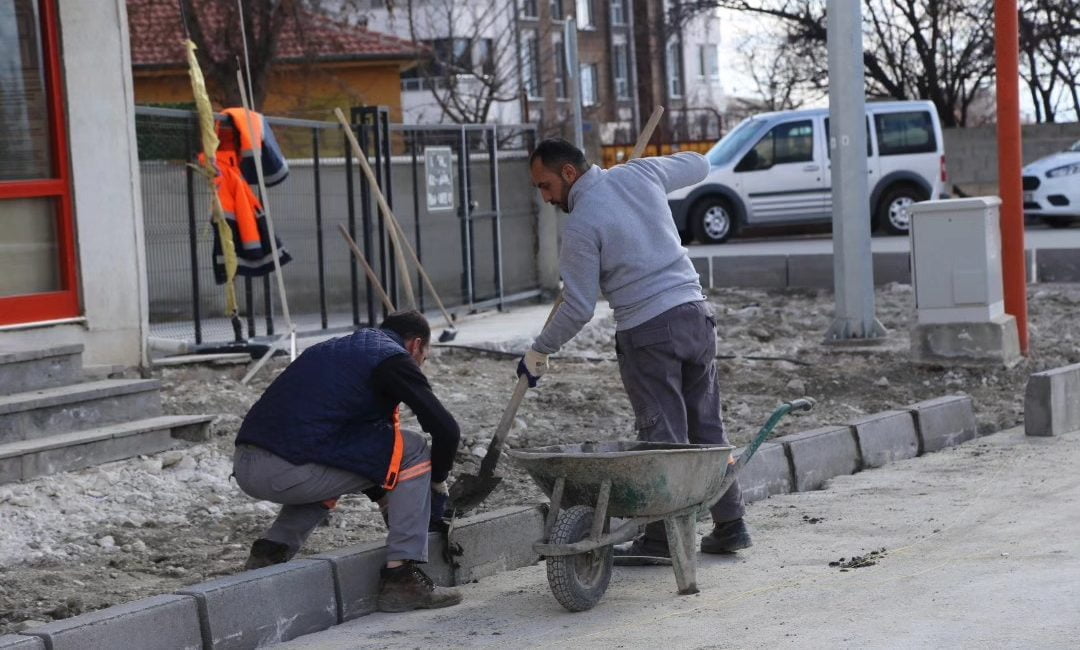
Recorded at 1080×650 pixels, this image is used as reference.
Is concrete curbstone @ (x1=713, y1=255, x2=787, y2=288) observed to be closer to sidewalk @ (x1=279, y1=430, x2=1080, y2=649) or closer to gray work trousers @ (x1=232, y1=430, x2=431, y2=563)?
sidewalk @ (x1=279, y1=430, x2=1080, y2=649)

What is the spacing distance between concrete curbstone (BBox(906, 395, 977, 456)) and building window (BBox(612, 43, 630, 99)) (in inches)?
1847

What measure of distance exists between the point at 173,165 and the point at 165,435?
3.58 meters

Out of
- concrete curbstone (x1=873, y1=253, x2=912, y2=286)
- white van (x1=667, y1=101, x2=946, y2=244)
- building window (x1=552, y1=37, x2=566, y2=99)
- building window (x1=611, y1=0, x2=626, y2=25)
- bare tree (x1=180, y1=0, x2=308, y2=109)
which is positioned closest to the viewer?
concrete curbstone (x1=873, y1=253, x2=912, y2=286)

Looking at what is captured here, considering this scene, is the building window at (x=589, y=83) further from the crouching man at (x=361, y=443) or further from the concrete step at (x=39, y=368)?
the crouching man at (x=361, y=443)

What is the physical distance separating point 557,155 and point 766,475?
8.26 feet

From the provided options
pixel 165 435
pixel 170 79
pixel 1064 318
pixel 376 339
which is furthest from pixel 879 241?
pixel 376 339

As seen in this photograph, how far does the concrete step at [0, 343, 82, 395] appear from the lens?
821cm

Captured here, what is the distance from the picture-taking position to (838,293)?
12.7 m

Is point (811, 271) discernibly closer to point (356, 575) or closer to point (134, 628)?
point (356, 575)

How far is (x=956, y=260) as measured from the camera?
11.1 metres

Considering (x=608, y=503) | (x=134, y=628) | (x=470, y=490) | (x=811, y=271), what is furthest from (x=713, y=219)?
(x=134, y=628)

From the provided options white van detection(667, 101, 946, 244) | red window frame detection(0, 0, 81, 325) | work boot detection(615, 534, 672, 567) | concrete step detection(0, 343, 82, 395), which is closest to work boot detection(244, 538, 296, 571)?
work boot detection(615, 534, 672, 567)

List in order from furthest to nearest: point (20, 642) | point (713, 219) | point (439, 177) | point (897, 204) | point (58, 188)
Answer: point (713, 219)
point (897, 204)
point (439, 177)
point (58, 188)
point (20, 642)

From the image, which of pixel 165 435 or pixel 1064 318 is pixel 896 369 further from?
pixel 165 435
